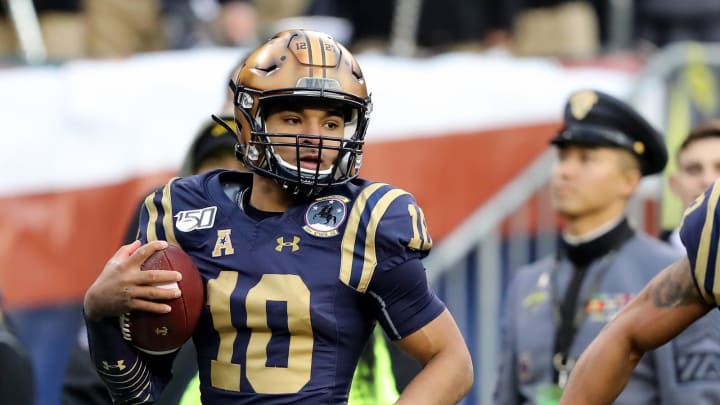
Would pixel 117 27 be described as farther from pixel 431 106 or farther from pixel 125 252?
pixel 125 252

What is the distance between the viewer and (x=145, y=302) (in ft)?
11.4

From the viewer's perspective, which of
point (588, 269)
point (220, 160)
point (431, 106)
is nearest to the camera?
point (220, 160)

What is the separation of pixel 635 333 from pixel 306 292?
32.0 inches

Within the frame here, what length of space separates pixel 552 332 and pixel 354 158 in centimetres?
178

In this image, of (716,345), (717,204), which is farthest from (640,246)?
(717,204)

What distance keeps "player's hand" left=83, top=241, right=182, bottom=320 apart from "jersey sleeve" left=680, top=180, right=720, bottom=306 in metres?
1.21

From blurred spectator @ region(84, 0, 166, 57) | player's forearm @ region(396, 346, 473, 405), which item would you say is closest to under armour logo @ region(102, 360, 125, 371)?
player's forearm @ region(396, 346, 473, 405)

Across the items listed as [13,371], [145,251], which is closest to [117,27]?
[13,371]

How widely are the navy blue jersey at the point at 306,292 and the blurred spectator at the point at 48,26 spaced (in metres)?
4.69

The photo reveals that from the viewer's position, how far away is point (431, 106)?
740 centimetres

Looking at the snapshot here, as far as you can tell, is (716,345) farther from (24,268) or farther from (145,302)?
(24,268)

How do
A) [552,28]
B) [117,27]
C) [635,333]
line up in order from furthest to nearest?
[552,28] → [117,27] → [635,333]

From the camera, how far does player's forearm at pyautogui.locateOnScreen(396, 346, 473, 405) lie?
355 cm

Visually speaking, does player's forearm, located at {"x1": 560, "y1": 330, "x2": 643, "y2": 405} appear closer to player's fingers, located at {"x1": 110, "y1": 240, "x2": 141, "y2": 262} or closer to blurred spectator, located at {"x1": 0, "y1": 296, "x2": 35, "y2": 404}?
player's fingers, located at {"x1": 110, "y1": 240, "x2": 141, "y2": 262}
